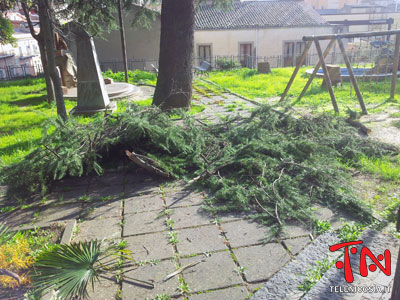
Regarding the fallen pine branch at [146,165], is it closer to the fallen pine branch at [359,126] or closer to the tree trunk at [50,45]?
the tree trunk at [50,45]

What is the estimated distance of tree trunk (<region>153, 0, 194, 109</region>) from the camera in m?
7.56

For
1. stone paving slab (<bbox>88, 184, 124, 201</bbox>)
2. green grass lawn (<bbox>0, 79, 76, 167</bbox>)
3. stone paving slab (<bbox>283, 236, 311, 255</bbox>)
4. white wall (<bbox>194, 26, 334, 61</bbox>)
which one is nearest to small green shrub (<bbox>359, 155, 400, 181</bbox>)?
stone paving slab (<bbox>283, 236, 311, 255</bbox>)

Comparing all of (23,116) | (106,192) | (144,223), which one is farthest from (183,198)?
(23,116)

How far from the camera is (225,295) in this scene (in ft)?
7.97

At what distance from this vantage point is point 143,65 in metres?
24.2

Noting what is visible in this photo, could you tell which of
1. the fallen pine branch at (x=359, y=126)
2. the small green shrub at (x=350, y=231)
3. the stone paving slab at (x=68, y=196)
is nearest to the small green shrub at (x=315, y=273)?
the small green shrub at (x=350, y=231)

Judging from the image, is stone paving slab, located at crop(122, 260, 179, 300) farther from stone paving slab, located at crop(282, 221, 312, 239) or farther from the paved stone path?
stone paving slab, located at crop(282, 221, 312, 239)

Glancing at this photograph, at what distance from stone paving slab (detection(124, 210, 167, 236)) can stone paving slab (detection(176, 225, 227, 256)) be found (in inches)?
10.0

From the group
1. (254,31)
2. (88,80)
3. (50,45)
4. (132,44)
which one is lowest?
(88,80)

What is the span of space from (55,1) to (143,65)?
16.1 meters

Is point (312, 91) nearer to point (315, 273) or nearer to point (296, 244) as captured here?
point (296, 244)

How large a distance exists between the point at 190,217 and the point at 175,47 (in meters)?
5.17

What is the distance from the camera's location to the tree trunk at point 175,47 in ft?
24.8

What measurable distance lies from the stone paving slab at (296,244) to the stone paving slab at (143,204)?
56.9 inches
